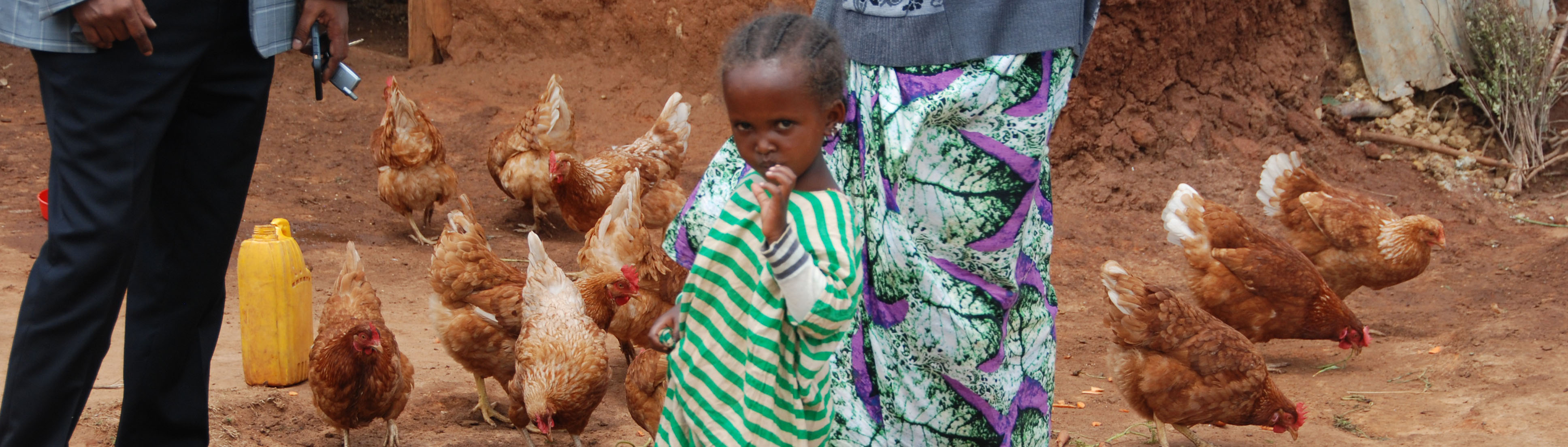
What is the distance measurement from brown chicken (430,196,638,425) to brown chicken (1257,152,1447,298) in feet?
11.5

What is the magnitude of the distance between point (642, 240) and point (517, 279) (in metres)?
0.59

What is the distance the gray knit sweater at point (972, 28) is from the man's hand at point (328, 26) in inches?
55.9

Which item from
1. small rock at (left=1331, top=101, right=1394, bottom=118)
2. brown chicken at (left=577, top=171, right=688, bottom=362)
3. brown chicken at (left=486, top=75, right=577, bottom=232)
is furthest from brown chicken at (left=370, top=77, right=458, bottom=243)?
small rock at (left=1331, top=101, right=1394, bottom=118)

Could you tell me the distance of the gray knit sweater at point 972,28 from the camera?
2.20 metres

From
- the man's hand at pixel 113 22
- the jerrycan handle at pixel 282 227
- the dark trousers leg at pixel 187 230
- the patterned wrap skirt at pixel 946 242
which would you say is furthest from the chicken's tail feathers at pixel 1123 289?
the man's hand at pixel 113 22

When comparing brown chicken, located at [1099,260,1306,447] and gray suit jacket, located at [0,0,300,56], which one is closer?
gray suit jacket, located at [0,0,300,56]

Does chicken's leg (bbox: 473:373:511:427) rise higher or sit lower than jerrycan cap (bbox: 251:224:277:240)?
lower

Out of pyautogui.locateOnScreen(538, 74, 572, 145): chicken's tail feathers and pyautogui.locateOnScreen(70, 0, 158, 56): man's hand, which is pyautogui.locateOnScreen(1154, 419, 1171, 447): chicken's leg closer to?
pyautogui.locateOnScreen(70, 0, 158, 56): man's hand

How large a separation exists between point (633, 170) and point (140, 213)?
4.08 metres

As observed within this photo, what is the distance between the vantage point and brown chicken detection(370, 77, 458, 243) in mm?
6480

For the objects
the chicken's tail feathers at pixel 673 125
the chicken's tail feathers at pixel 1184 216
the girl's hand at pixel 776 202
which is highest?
the chicken's tail feathers at pixel 673 125

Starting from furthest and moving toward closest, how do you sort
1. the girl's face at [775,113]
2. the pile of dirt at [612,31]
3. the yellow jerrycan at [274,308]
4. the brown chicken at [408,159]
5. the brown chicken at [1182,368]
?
the pile of dirt at [612,31] → the brown chicken at [408,159] → the brown chicken at [1182,368] → the yellow jerrycan at [274,308] → the girl's face at [775,113]

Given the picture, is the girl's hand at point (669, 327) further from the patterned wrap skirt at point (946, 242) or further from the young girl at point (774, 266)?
the patterned wrap skirt at point (946, 242)

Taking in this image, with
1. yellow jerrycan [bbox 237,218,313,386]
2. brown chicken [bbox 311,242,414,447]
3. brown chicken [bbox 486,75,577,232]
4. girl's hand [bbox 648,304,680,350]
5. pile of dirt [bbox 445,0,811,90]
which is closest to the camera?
girl's hand [bbox 648,304,680,350]
